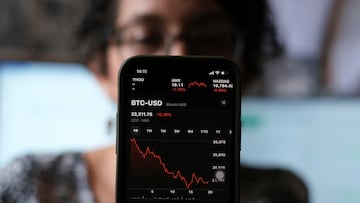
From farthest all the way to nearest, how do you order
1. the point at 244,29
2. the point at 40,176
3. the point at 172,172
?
1. the point at 244,29
2. the point at 40,176
3. the point at 172,172

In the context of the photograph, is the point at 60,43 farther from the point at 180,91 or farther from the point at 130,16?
the point at 180,91

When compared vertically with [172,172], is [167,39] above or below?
above

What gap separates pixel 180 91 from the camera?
381mm

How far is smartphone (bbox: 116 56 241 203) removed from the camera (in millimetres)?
372

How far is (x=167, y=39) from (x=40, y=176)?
22 centimetres

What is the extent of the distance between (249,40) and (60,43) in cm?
27

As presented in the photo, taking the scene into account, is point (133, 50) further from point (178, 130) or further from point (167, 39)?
point (178, 130)

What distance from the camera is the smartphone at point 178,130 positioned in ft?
1.22

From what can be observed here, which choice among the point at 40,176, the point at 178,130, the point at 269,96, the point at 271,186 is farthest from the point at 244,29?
the point at 178,130

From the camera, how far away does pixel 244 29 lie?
79cm

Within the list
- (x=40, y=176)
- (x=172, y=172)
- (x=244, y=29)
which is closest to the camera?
(x=172, y=172)

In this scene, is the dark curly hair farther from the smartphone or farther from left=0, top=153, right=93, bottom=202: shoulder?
the smartphone

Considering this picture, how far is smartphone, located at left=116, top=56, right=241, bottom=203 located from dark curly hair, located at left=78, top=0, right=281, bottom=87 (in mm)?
378

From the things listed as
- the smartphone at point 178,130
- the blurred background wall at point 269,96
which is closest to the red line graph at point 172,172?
the smartphone at point 178,130
